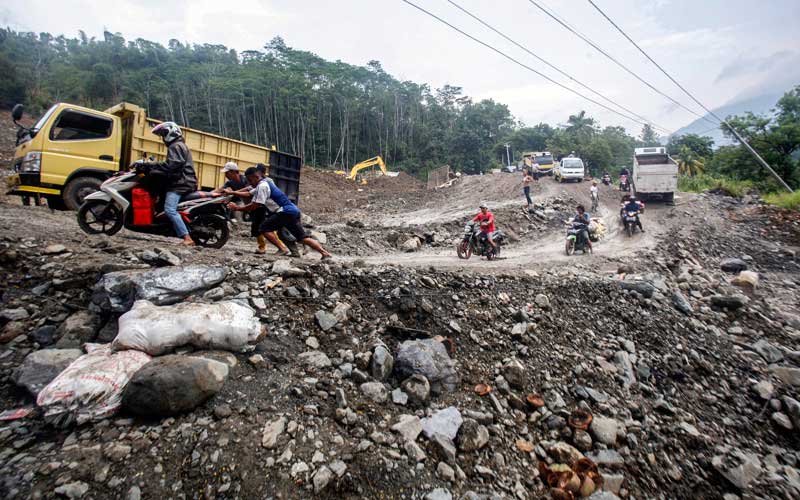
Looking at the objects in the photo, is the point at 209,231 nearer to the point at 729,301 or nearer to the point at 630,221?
the point at 729,301

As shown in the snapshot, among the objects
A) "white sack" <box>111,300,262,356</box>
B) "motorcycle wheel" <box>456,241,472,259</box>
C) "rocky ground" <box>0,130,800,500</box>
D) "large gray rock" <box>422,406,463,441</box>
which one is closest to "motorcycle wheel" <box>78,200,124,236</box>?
"rocky ground" <box>0,130,800,500</box>

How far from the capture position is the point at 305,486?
2.00 metres

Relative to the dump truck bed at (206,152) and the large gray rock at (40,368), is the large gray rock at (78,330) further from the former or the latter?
the dump truck bed at (206,152)

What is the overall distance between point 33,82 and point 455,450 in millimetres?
49266

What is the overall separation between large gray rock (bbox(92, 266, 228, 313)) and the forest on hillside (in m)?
37.7

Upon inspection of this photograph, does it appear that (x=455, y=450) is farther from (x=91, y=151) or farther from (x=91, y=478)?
(x=91, y=151)

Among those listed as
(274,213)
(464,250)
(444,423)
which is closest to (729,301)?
(464,250)

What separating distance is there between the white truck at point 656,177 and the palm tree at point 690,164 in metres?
19.6

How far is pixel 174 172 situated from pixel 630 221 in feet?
45.3

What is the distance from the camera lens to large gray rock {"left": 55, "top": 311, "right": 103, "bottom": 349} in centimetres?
278

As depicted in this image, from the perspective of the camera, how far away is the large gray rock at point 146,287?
9.68 feet

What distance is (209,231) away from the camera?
17.8 feet

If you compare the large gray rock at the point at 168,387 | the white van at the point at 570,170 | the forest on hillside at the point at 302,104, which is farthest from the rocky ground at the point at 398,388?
the forest on hillside at the point at 302,104

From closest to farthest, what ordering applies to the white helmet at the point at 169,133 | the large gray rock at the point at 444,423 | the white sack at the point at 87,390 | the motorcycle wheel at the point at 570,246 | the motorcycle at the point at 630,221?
Result: the white sack at the point at 87,390, the large gray rock at the point at 444,423, the white helmet at the point at 169,133, the motorcycle wheel at the point at 570,246, the motorcycle at the point at 630,221
